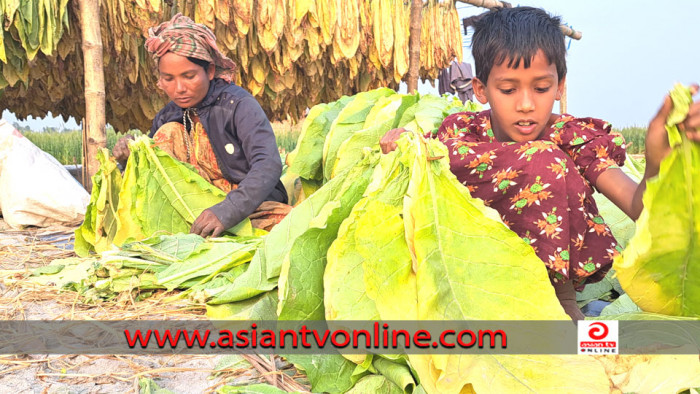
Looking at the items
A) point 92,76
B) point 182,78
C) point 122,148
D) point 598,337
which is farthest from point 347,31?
point 598,337

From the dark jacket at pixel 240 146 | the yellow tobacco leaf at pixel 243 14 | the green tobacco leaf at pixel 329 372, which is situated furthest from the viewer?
the yellow tobacco leaf at pixel 243 14

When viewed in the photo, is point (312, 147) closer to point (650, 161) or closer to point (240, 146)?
point (240, 146)

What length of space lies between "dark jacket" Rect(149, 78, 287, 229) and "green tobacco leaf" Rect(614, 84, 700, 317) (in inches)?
67.4

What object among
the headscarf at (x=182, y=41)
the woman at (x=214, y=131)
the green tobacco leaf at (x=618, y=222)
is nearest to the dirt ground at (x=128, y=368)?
the woman at (x=214, y=131)

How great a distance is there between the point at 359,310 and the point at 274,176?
1.42 m

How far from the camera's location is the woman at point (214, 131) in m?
2.57

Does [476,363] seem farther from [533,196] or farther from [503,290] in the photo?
[533,196]

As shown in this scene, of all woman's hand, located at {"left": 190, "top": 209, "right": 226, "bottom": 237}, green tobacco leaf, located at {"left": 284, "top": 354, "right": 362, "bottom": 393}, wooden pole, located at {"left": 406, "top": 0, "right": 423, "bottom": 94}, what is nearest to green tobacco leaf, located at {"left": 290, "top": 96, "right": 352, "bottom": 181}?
woman's hand, located at {"left": 190, "top": 209, "right": 226, "bottom": 237}

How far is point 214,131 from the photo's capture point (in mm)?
2844

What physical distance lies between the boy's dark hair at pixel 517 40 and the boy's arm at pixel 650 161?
0.34 m

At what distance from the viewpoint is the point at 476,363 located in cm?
114

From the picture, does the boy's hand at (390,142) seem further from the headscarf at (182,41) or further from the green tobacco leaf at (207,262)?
the headscarf at (182,41)

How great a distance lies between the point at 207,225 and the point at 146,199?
387mm

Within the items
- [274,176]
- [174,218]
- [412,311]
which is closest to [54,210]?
[174,218]
